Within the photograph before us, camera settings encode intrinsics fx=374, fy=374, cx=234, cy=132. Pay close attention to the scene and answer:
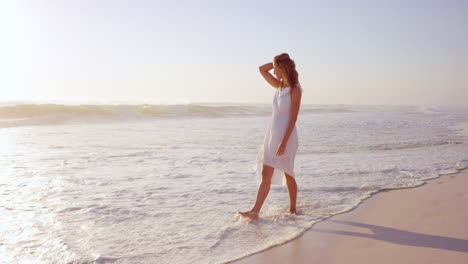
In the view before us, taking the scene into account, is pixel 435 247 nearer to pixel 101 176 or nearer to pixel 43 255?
pixel 43 255

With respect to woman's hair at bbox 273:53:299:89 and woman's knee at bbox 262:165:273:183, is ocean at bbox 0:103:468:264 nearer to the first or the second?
woman's knee at bbox 262:165:273:183

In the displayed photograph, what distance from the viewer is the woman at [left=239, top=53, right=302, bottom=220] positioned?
379 centimetres

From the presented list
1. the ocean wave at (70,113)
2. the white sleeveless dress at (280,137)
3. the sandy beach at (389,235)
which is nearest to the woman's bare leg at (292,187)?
the white sleeveless dress at (280,137)

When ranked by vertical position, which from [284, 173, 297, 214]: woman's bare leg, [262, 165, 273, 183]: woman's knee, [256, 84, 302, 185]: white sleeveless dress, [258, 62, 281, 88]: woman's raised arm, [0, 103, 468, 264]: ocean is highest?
[258, 62, 281, 88]: woman's raised arm

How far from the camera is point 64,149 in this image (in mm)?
9211

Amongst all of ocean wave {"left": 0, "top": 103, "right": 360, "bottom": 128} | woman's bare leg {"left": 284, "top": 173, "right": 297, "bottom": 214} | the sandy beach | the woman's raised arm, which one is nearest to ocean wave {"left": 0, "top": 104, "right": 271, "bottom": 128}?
ocean wave {"left": 0, "top": 103, "right": 360, "bottom": 128}

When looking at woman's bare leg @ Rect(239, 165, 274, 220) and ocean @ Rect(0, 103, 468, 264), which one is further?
woman's bare leg @ Rect(239, 165, 274, 220)

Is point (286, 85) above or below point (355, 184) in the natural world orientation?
above

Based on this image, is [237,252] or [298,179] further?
[298,179]

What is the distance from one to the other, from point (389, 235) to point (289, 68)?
1.86 meters

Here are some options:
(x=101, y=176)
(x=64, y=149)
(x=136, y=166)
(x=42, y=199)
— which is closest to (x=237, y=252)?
(x=42, y=199)

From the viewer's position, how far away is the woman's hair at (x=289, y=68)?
149 inches

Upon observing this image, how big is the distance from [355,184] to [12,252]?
452cm

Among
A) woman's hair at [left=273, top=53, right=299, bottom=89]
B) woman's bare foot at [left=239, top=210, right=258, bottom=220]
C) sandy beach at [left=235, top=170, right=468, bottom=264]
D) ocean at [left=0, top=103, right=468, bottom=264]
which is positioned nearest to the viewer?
sandy beach at [left=235, top=170, right=468, bottom=264]
